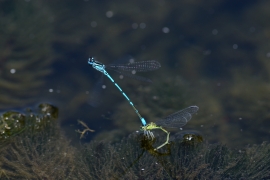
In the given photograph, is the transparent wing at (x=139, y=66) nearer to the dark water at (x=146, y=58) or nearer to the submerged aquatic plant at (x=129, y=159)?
the dark water at (x=146, y=58)

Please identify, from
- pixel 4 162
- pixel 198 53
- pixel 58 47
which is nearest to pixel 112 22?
pixel 58 47

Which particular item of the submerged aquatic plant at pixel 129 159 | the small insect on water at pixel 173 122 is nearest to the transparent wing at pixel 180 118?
the small insect on water at pixel 173 122

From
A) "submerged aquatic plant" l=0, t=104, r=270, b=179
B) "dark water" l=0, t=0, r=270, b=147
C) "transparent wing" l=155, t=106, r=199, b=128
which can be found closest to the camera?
"submerged aquatic plant" l=0, t=104, r=270, b=179

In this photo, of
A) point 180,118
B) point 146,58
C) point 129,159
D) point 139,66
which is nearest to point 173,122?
point 180,118

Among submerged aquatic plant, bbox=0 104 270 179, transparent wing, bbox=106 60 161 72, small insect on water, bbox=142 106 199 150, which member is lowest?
submerged aquatic plant, bbox=0 104 270 179

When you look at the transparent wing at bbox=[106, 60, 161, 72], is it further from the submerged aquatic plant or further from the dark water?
the submerged aquatic plant

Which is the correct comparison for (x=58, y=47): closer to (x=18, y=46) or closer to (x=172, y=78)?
(x=18, y=46)

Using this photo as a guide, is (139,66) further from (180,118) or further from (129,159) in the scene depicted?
(129,159)

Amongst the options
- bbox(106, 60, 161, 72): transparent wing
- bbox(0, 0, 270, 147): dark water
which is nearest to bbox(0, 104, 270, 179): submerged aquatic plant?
bbox(0, 0, 270, 147): dark water
